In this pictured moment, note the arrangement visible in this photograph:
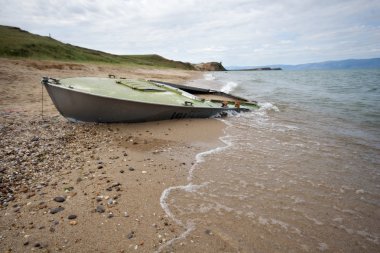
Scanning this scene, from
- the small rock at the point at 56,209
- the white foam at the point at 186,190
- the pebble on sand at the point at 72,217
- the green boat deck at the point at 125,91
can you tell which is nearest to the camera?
the white foam at the point at 186,190

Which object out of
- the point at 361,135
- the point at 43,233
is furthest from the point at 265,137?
the point at 43,233

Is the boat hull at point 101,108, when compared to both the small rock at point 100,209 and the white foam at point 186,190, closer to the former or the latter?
the white foam at point 186,190

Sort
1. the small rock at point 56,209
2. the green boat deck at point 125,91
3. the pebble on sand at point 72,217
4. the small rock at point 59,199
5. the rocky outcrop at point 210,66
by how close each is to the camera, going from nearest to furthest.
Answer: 1. the pebble on sand at point 72,217
2. the small rock at point 56,209
3. the small rock at point 59,199
4. the green boat deck at point 125,91
5. the rocky outcrop at point 210,66

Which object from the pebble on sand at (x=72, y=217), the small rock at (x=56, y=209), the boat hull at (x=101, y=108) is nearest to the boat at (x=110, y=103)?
the boat hull at (x=101, y=108)

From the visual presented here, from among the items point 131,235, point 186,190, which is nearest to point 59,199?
point 131,235

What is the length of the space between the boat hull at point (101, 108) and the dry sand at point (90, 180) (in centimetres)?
31

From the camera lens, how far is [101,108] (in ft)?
28.1

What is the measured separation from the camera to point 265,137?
8992 mm

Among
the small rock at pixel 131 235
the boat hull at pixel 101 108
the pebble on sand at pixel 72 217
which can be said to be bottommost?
the small rock at pixel 131 235

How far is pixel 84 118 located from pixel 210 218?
6453 mm

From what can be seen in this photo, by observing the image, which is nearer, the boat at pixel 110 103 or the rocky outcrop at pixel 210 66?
the boat at pixel 110 103

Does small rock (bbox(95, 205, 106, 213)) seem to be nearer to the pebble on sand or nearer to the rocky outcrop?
the pebble on sand

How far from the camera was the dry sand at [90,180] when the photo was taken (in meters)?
3.62

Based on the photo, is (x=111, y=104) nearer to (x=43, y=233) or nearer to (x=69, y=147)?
(x=69, y=147)
